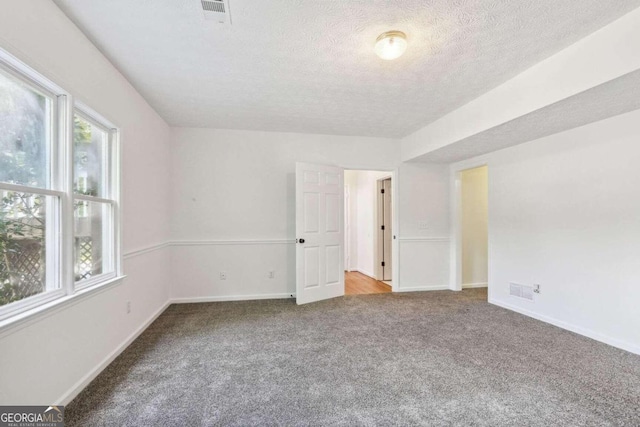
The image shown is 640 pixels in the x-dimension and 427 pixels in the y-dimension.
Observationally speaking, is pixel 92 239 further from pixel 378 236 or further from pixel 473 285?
pixel 473 285

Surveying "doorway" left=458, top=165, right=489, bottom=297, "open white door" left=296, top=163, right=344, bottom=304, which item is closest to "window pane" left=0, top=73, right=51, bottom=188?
"open white door" left=296, top=163, right=344, bottom=304

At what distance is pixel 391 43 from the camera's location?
6.82 feet

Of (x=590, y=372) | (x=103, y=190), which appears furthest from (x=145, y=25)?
(x=590, y=372)

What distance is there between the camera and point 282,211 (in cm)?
454

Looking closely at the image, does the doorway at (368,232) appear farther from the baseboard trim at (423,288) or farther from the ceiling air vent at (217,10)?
the ceiling air vent at (217,10)

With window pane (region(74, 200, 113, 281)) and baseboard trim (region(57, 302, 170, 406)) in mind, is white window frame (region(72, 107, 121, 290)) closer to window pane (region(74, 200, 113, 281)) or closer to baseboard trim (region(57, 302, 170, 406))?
window pane (region(74, 200, 113, 281))

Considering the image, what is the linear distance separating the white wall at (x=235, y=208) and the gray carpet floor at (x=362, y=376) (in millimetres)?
922

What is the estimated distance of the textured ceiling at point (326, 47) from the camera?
1.84 metres

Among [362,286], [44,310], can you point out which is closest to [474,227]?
[362,286]

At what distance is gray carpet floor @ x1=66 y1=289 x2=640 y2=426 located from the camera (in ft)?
5.88

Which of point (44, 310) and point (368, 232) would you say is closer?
point (44, 310)

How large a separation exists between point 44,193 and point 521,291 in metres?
4.85

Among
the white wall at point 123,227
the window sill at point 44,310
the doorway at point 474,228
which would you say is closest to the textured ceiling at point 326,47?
the white wall at point 123,227

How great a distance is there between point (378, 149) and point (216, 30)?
129 inches
